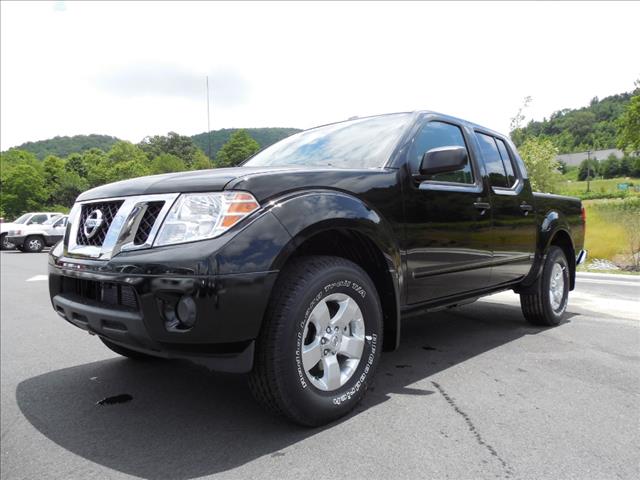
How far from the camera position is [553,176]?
4359cm

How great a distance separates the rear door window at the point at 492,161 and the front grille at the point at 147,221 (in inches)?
104

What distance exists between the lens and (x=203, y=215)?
2.09 meters

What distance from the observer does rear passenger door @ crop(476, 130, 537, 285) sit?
12.1 feet

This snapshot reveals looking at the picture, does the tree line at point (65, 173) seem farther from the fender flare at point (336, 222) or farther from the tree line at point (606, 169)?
the tree line at point (606, 169)

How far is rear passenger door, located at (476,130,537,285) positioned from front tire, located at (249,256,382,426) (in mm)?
1610

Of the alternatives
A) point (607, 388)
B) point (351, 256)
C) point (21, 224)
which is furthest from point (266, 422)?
point (21, 224)

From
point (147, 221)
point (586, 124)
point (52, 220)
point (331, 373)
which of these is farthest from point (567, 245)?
point (586, 124)

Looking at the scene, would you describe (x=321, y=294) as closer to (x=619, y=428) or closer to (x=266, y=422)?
(x=266, y=422)

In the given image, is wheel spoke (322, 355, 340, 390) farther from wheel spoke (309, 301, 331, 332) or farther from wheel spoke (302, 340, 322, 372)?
wheel spoke (309, 301, 331, 332)

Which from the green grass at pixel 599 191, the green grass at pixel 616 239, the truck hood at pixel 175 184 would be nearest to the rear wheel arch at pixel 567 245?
the truck hood at pixel 175 184

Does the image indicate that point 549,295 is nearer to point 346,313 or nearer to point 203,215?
point 346,313

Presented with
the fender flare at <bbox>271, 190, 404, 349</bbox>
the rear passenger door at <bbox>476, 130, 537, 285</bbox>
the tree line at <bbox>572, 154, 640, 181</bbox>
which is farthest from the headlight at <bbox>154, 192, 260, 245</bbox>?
the tree line at <bbox>572, 154, 640, 181</bbox>

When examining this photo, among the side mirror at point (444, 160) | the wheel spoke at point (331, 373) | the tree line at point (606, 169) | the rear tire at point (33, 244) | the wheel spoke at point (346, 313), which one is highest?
the tree line at point (606, 169)

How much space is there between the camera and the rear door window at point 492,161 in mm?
3795
